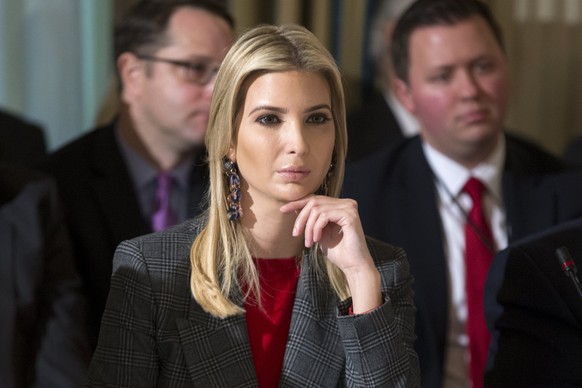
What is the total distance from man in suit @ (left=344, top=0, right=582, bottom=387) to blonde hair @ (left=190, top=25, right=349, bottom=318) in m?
0.62

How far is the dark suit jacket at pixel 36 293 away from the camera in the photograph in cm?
185

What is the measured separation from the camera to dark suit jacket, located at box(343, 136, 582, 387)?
2312mm

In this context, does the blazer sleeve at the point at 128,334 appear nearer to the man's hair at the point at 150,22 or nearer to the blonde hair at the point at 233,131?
the blonde hair at the point at 233,131

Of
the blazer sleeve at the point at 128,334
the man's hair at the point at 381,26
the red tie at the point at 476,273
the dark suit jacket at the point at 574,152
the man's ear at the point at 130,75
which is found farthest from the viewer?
the man's hair at the point at 381,26

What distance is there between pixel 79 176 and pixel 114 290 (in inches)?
34.2

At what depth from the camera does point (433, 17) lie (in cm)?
257

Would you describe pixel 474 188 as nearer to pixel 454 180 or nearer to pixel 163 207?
pixel 454 180

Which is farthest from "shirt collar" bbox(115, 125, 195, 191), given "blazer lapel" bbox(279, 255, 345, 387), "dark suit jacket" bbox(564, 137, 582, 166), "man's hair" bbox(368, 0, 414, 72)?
"dark suit jacket" bbox(564, 137, 582, 166)

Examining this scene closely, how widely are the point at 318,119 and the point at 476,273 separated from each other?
792mm

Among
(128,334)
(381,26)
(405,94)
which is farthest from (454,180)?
(381,26)

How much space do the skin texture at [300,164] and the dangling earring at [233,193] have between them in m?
0.02

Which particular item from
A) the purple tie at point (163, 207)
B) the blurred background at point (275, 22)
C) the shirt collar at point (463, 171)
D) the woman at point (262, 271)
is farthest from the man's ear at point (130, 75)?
the woman at point (262, 271)

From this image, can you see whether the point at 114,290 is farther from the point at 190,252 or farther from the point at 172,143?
the point at 172,143

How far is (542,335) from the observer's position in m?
1.83
